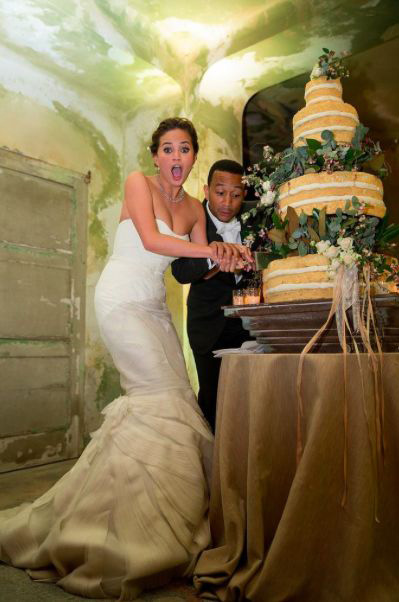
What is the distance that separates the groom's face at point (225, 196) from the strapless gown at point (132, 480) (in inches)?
33.9

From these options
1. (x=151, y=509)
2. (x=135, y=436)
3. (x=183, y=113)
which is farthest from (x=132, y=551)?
(x=183, y=113)

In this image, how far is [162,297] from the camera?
2230 millimetres

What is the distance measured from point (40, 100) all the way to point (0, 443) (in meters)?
3.02

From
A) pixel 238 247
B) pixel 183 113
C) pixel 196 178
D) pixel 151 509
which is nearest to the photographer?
pixel 151 509

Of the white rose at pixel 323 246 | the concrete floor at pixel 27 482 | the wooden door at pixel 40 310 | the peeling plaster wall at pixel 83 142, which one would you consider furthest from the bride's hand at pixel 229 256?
the peeling plaster wall at pixel 83 142

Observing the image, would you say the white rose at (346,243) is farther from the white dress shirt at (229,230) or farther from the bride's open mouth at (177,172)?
the white dress shirt at (229,230)

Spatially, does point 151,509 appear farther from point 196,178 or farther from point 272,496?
point 196,178

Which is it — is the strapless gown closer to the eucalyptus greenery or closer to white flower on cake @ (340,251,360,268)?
the eucalyptus greenery

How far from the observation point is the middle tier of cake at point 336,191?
177 cm

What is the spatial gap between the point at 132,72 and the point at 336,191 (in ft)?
11.3

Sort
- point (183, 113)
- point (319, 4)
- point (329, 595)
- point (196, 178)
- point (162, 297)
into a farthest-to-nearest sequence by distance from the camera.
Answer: point (183, 113) < point (196, 178) < point (319, 4) < point (162, 297) < point (329, 595)

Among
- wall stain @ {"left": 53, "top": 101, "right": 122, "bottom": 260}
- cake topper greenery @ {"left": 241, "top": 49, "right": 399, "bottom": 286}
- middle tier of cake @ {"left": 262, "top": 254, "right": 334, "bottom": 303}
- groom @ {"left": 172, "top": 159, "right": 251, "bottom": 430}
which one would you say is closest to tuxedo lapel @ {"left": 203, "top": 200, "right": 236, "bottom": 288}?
groom @ {"left": 172, "top": 159, "right": 251, "bottom": 430}

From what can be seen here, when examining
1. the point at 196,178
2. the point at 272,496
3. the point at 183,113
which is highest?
the point at 183,113

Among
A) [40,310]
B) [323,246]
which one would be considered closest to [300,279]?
[323,246]
